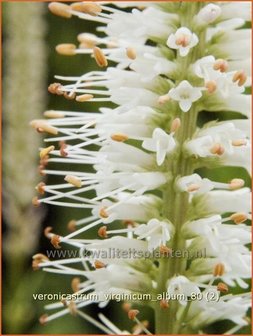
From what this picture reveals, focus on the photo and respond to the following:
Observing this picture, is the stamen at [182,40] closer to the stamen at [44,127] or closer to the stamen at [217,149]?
the stamen at [217,149]

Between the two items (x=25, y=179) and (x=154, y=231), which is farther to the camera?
(x=25, y=179)

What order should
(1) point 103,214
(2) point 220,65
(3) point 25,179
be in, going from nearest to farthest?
(2) point 220,65, (1) point 103,214, (3) point 25,179

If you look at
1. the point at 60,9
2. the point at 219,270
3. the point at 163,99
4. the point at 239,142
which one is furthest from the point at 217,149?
the point at 60,9

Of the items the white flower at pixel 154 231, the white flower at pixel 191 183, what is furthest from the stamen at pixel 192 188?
the white flower at pixel 154 231

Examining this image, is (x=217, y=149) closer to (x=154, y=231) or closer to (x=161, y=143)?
(x=161, y=143)

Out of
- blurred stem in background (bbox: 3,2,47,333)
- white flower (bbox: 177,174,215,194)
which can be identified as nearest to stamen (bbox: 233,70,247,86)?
white flower (bbox: 177,174,215,194)

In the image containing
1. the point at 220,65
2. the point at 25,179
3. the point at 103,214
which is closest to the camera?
the point at 220,65

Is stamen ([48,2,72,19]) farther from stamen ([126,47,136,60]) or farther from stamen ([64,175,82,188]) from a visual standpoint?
stamen ([64,175,82,188])

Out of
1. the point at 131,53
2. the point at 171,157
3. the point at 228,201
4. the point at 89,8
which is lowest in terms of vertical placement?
the point at 228,201
